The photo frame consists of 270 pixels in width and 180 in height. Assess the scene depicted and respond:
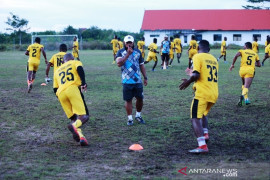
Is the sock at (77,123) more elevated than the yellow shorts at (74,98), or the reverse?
the yellow shorts at (74,98)

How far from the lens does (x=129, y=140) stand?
288 inches

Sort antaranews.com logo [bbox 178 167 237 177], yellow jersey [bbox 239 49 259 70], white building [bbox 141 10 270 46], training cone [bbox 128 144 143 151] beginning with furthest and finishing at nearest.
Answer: white building [bbox 141 10 270 46], yellow jersey [bbox 239 49 259 70], training cone [bbox 128 144 143 151], antaranews.com logo [bbox 178 167 237 177]

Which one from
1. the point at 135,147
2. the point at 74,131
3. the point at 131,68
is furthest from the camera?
the point at 131,68

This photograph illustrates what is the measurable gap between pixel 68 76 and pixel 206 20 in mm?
57397

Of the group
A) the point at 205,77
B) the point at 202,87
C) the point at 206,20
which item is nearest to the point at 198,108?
the point at 202,87

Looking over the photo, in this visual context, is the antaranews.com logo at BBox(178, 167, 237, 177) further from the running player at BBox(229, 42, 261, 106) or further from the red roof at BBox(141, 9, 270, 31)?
the red roof at BBox(141, 9, 270, 31)

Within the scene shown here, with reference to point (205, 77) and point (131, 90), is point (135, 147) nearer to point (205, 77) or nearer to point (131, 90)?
point (205, 77)

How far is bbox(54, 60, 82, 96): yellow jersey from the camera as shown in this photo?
7.00m

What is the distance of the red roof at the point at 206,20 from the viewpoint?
59.8 metres

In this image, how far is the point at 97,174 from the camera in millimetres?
5348

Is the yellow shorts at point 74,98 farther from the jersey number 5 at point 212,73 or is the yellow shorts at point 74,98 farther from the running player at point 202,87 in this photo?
the jersey number 5 at point 212,73

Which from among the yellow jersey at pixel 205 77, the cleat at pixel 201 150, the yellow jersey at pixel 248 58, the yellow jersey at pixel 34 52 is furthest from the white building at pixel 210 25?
the cleat at pixel 201 150

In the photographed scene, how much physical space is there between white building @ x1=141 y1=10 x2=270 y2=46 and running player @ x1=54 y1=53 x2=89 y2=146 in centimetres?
5328

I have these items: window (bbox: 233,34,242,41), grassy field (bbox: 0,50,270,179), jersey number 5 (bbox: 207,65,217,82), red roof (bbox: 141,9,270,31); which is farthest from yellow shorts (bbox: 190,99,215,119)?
window (bbox: 233,34,242,41)
